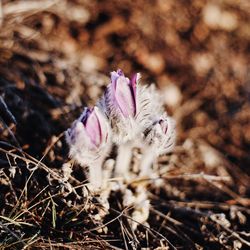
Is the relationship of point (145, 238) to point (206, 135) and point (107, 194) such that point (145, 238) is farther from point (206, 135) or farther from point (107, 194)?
point (206, 135)

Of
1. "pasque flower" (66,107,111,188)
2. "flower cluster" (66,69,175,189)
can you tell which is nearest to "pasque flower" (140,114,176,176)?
"flower cluster" (66,69,175,189)

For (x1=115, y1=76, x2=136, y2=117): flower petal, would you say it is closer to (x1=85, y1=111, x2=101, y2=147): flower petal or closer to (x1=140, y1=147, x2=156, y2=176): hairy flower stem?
(x1=85, y1=111, x2=101, y2=147): flower petal

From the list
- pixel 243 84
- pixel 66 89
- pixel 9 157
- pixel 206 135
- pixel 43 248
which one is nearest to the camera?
pixel 43 248

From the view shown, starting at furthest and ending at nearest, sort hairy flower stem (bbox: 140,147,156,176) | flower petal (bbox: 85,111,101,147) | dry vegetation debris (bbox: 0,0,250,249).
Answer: hairy flower stem (bbox: 140,147,156,176) → dry vegetation debris (bbox: 0,0,250,249) → flower petal (bbox: 85,111,101,147)

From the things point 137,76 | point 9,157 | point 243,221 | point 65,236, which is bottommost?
point 243,221

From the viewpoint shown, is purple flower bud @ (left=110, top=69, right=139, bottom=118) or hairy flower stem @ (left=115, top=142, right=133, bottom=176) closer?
purple flower bud @ (left=110, top=69, right=139, bottom=118)

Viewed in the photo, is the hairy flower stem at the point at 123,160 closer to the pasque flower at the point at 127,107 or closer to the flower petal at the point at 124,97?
the pasque flower at the point at 127,107

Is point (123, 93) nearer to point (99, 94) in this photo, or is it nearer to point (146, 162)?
point (146, 162)

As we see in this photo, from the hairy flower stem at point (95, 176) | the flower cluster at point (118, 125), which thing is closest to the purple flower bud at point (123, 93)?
the flower cluster at point (118, 125)

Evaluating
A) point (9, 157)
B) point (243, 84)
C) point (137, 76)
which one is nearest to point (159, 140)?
point (137, 76)
